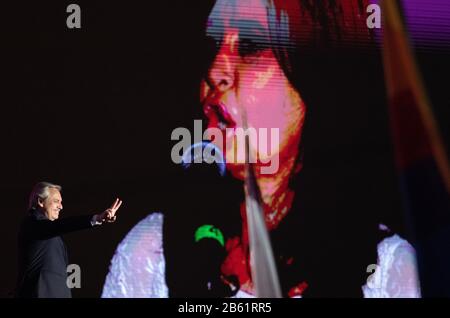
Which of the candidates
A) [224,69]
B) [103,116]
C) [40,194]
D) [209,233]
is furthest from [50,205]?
[224,69]

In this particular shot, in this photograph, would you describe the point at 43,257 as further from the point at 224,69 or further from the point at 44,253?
the point at 224,69

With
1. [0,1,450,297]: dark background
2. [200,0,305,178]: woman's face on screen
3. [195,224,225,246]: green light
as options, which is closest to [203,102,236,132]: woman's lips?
[200,0,305,178]: woman's face on screen

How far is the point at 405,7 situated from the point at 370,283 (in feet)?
5.17

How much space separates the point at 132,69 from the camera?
425 cm

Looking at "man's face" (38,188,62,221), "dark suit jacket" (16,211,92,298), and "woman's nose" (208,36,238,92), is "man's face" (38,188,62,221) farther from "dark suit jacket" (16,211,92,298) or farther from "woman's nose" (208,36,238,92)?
"woman's nose" (208,36,238,92)

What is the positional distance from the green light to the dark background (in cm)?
25

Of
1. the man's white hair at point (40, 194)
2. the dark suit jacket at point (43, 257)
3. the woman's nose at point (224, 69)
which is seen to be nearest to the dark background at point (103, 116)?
the woman's nose at point (224, 69)

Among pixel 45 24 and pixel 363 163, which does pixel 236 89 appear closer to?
pixel 363 163

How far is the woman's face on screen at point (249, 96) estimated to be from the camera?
4258 millimetres

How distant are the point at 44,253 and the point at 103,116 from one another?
1033 millimetres

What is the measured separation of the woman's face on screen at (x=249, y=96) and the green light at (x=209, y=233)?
0.33 m

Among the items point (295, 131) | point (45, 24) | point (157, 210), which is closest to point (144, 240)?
point (157, 210)

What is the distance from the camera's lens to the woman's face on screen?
4.26 metres
